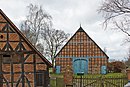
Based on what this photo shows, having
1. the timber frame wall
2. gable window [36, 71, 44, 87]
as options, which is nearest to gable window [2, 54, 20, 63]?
the timber frame wall

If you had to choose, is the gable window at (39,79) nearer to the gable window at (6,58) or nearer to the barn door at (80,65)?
the gable window at (6,58)

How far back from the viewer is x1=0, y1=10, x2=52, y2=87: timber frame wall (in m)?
16.8

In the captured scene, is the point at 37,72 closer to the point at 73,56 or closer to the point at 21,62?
the point at 21,62

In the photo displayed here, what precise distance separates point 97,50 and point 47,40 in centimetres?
1129

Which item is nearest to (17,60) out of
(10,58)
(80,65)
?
(10,58)

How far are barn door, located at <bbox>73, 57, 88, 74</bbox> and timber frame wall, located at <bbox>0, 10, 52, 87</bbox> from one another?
65.2 feet

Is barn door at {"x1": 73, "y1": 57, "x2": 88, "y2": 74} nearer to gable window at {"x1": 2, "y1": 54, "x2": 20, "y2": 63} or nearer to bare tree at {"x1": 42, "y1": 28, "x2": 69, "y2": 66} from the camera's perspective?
bare tree at {"x1": 42, "y1": 28, "x2": 69, "y2": 66}

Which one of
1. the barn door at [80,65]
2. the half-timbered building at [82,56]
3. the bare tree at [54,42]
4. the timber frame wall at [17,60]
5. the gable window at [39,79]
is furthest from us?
the bare tree at [54,42]

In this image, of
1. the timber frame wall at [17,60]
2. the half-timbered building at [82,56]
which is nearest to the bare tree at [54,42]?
the half-timbered building at [82,56]

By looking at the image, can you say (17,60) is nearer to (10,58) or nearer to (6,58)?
(10,58)

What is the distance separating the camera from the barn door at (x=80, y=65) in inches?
1437

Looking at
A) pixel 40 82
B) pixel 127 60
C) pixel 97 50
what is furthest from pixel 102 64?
pixel 40 82

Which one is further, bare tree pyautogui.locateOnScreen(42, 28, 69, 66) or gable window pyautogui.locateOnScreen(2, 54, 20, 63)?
bare tree pyautogui.locateOnScreen(42, 28, 69, 66)

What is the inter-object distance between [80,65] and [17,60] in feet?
Result: 67.3
